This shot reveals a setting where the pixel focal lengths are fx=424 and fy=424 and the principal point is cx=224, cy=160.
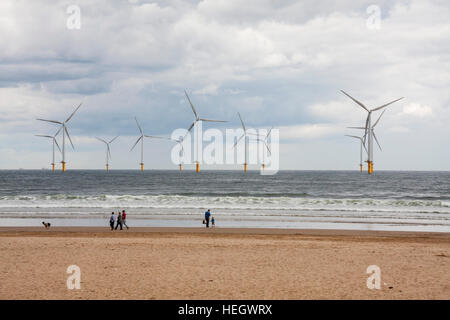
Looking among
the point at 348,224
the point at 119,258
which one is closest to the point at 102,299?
the point at 119,258

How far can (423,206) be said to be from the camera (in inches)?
2336

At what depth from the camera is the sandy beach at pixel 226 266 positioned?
48.5ft

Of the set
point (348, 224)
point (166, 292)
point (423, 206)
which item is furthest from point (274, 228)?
point (423, 206)

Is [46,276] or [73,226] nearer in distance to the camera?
[46,276]

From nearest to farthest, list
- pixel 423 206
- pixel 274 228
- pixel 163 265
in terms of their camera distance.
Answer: pixel 163 265 → pixel 274 228 → pixel 423 206

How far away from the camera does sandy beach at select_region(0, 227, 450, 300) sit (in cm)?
1480

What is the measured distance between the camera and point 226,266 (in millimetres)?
18922

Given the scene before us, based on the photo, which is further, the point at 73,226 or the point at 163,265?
the point at 73,226

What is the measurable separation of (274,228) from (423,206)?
1321 inches

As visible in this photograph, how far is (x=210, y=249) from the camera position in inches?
923
